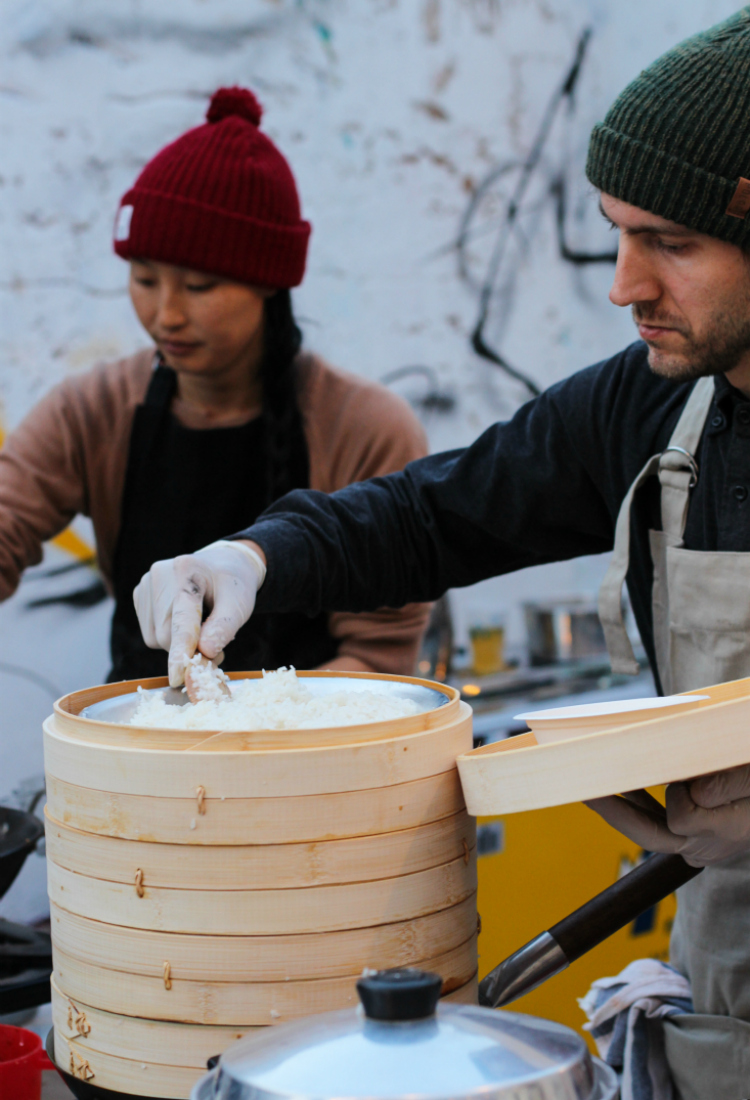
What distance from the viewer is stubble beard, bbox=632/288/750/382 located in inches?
56.9

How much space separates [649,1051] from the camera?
1675mm

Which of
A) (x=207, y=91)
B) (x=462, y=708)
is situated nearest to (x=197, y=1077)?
(x=462, y=708)

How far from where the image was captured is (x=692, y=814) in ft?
3.64

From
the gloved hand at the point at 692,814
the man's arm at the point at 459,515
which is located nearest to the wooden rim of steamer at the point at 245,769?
the gloved hand at the point at 692,814

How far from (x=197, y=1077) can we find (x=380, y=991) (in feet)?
1.08

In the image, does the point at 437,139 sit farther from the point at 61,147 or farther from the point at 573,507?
the point at 573,507

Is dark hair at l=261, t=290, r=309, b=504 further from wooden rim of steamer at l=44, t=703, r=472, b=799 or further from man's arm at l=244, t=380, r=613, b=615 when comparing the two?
wooden rim of steamer at l=44, t=703, r=472, b=799

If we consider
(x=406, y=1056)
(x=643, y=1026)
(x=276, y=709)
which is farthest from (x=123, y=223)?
(x=406, y=1056)

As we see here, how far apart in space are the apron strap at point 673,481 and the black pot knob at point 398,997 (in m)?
0.93

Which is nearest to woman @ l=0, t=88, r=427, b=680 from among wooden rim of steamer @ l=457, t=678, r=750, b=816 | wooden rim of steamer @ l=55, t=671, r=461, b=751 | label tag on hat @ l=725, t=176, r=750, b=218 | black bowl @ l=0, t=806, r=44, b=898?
black bowl @ l=0, t=806, r=44, b=898

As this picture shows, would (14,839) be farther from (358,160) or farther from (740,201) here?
(358,160)

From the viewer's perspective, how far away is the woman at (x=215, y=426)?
2330 mm

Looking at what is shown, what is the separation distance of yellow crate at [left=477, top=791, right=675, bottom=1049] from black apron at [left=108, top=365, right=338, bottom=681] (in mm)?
773

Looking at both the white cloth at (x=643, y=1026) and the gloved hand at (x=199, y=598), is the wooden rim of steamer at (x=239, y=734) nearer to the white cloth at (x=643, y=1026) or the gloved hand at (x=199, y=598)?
the gloved hand at (x=199, y=598)
